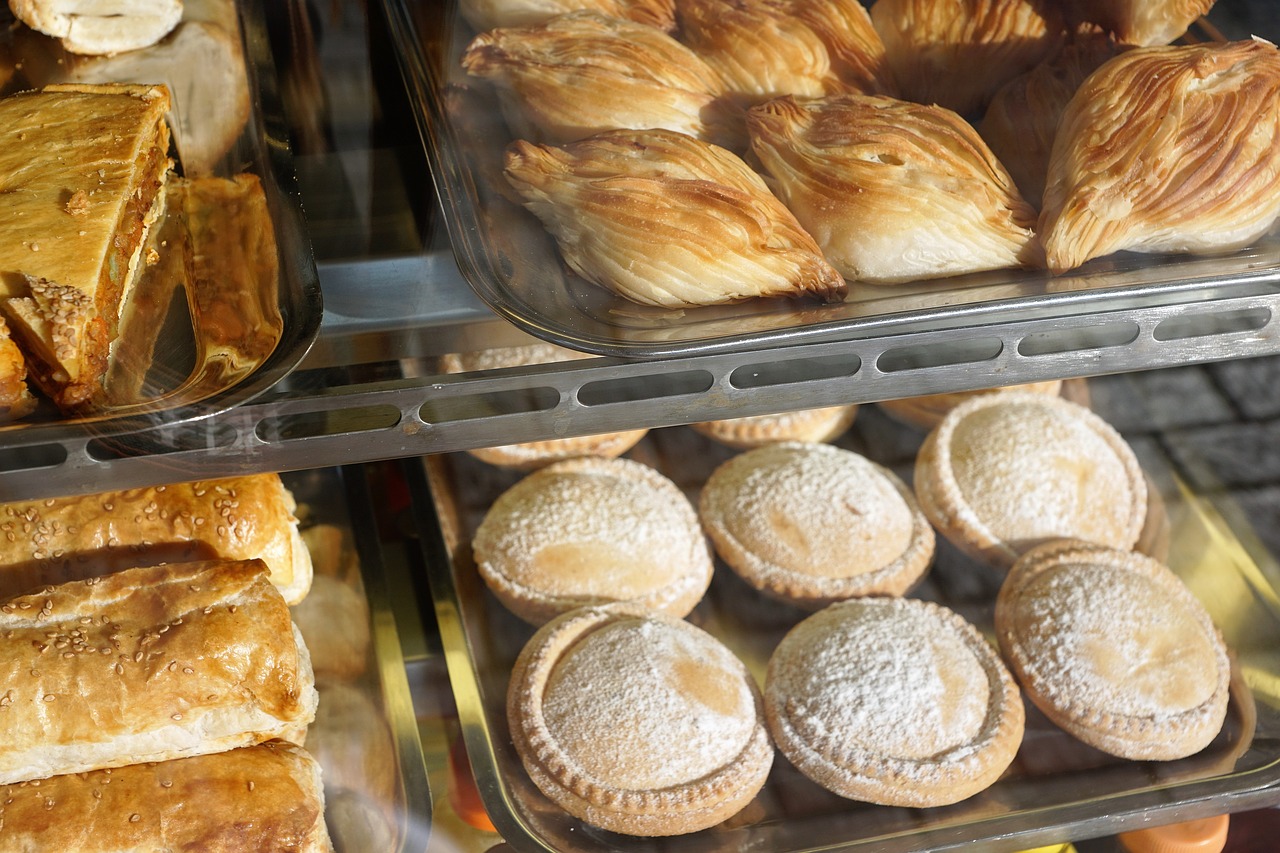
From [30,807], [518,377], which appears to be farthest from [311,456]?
[30,807]

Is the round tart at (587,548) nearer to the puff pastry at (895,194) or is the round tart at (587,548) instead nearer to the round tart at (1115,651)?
the round tart at (1115,651)

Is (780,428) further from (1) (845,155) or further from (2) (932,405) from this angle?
(1) (845,155)

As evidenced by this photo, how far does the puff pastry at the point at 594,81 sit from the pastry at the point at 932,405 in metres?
0.69

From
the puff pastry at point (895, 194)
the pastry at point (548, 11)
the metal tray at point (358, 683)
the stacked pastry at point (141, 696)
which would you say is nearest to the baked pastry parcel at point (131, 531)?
the stacked pastry at point (141, 696)

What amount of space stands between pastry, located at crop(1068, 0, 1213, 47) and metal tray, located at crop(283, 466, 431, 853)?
1128mm

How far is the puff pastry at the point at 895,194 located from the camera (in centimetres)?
98

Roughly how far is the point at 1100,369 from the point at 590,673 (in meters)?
0.66

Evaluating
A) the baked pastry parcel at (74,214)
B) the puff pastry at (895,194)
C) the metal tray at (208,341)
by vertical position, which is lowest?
the metal tray at (208,341)

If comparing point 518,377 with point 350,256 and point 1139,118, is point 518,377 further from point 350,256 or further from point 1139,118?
point 1139,118

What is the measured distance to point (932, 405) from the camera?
1.65 m

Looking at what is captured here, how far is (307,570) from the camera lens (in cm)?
130

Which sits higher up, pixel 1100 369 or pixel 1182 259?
pixel 1182 259

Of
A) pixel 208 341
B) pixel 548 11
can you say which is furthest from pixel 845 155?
pixel 208 341

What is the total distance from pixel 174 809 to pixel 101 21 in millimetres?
875
